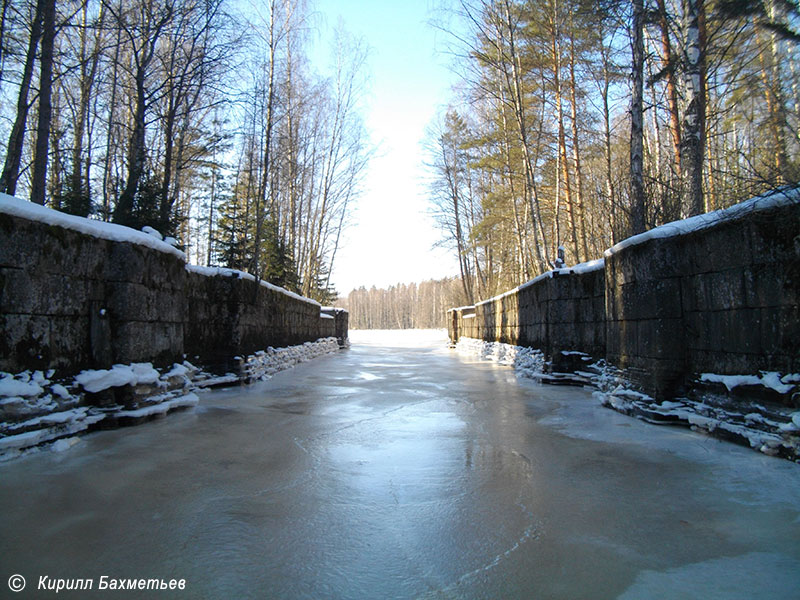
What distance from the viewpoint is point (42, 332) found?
3406 mm

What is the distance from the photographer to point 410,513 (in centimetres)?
214

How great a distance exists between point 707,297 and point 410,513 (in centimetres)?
327

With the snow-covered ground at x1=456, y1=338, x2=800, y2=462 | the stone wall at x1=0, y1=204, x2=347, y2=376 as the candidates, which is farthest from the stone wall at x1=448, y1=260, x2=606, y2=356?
the stone wall at x1=0, y1=204, x2=347, y2=376

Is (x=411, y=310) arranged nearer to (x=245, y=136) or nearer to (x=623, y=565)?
(x=245, y=136)

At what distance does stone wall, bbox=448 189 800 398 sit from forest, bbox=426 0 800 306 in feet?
1.21

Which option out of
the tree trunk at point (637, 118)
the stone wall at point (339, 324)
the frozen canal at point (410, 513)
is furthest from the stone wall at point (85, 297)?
the stone wall at point (339, 324)

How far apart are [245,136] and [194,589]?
10.6 metres

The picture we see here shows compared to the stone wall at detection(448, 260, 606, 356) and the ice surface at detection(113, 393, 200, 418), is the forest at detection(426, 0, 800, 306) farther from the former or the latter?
the ice surface at detection(113, 393, 200, 418)

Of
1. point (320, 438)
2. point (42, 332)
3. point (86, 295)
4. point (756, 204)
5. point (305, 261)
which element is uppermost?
point (305, 261)

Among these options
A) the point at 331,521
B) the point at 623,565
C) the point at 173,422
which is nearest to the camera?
the point at 623,565

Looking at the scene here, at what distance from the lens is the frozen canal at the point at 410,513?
160cm

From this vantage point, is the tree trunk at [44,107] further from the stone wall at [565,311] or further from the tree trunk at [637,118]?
the tree trunk at [637,118]

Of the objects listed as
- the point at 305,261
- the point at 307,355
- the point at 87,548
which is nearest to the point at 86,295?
the point at 87,548

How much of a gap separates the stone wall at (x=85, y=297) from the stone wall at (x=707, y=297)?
16.6ft
